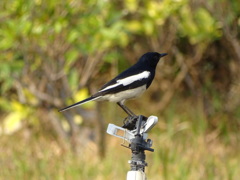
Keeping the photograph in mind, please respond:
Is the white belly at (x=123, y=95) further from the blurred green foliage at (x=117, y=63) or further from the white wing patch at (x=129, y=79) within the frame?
the blurred green foliage at (x=117, y=63)

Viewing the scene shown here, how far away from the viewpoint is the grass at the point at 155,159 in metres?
6.73

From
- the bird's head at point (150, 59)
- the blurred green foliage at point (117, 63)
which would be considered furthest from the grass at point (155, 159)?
the bird's head at point (150, 59)

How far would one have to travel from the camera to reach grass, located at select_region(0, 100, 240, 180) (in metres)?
6.73

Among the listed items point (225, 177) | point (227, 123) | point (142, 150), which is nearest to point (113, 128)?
point (142, 150)

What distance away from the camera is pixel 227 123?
9461mm

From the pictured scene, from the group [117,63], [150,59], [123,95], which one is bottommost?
[123,95]

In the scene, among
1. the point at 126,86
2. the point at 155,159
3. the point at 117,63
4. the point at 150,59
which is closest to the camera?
the point at 126,86

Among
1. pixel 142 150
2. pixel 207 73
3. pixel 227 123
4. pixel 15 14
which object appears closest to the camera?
pixel 142 150

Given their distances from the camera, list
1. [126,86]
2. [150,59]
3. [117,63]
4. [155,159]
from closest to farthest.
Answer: [126,86] → [150,59] → [155,159] → [117,63]

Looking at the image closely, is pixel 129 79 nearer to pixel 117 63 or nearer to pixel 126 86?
pixel 126 86

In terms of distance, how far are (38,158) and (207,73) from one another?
12.6 feet

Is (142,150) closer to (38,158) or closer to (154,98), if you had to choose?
(38,158)

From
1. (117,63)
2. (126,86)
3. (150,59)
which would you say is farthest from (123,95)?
(117,63)

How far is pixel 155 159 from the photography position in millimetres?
7074
